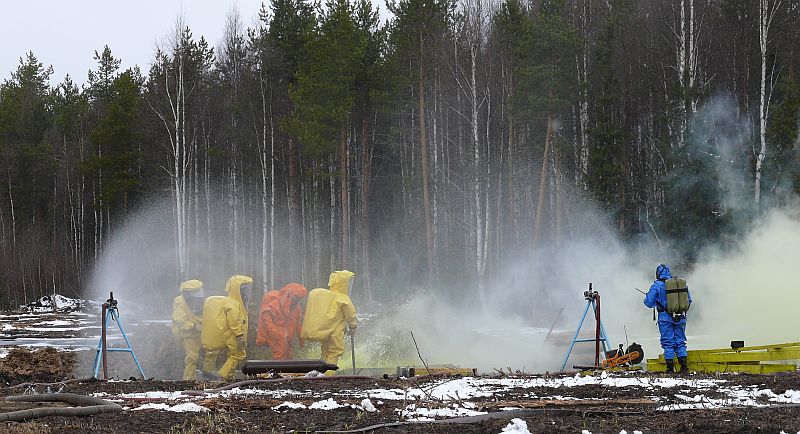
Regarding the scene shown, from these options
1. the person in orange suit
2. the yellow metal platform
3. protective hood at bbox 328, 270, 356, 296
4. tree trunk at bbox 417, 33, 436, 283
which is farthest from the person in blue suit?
tree trunk at bbox 417, 33, 436, 283

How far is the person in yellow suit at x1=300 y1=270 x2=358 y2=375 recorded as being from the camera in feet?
52.3

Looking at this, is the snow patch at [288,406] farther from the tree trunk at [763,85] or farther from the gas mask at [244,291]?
the tree trunk at [763,85]

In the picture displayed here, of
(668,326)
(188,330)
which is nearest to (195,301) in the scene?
(188,330)

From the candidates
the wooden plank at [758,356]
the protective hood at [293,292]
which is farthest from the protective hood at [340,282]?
the wooden plank at [758,356]

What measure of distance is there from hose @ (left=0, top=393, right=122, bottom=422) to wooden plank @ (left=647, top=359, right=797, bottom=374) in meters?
9.14

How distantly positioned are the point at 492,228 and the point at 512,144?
4.41 m

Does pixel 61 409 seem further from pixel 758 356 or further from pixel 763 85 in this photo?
pixel 763 85

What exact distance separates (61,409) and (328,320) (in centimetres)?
771

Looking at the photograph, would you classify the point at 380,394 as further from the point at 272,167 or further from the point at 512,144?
the point at 272,167

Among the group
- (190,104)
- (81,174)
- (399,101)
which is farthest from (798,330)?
(81,174)

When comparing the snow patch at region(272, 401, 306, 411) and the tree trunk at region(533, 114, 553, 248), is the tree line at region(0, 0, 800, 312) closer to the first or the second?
the tree trunk at region(533, 114, 553, 248)

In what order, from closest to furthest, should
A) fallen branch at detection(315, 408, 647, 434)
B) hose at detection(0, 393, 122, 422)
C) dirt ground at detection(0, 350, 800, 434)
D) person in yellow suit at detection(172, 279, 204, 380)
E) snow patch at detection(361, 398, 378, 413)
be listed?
dirt ground at detection(0, 350, 800, 434) < fallen branch at detection(315, 408, 647, 434) < hose at detection(0, 393, 122, 422) < snow patch at detection(361, 398, 378, 413) < person in yellow suit at detection(172, 279, 204, 380)

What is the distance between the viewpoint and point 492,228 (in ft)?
131

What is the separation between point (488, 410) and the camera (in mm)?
8625
